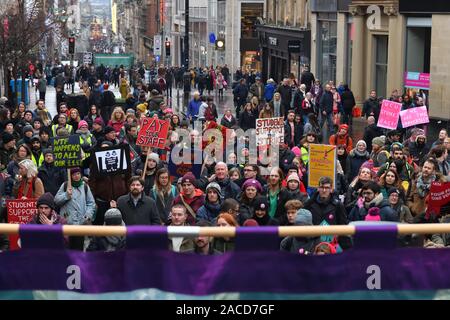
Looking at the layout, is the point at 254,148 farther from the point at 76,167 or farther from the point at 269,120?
the point at 76,167

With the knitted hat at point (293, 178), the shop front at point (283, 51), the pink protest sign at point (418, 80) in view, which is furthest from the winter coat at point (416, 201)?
the shop front at point (283, 51)

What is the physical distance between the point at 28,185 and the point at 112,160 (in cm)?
112

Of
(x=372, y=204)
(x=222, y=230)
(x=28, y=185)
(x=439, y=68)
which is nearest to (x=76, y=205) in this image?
(x=28, y=185)

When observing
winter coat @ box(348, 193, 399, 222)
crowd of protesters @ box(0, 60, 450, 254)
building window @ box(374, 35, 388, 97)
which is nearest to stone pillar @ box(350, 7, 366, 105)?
building window @ box(374, 35, 388, 97)

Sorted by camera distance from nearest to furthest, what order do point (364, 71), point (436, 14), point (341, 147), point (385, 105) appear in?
point (341, 147) < point (385, 105) < point (436, 14) < point (364, 71)

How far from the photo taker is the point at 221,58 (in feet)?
250

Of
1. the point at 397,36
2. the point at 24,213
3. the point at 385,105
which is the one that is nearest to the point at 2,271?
the point at 24,213

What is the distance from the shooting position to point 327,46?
4506 cm

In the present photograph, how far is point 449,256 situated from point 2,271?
5.66ft

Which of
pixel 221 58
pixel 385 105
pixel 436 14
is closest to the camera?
pixel 385 105

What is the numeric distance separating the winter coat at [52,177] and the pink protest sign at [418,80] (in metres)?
19.0

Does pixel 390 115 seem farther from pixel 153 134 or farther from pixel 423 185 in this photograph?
pixel 423 185

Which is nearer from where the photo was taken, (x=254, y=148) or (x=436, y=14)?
(x=254, y=148)

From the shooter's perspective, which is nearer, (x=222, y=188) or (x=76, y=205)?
(x=76, y=205)
